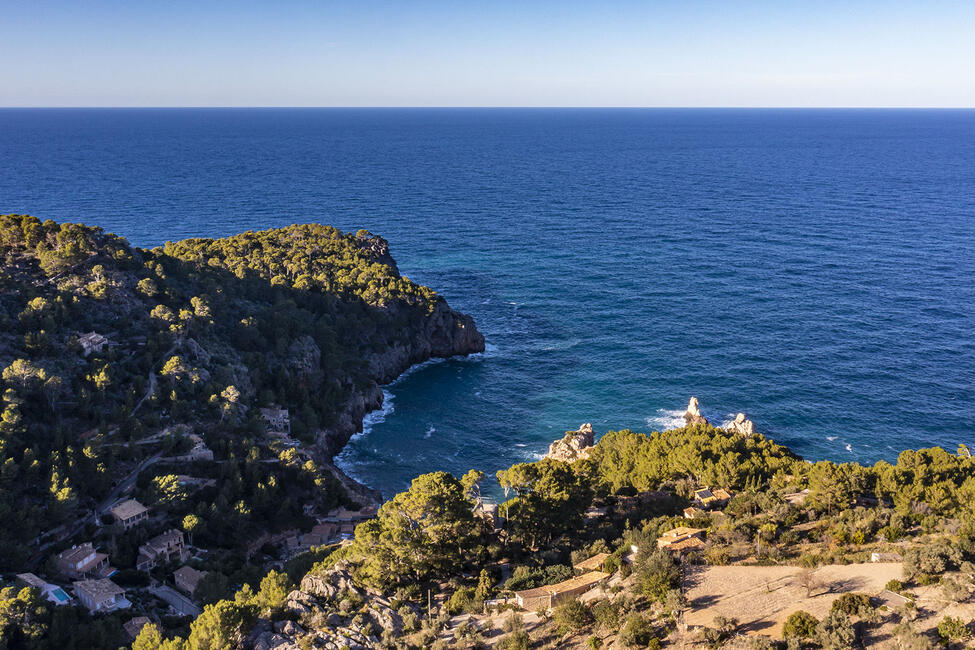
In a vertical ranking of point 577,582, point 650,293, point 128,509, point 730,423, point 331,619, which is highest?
point 650,293

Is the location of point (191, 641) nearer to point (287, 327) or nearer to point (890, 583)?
point (890, 583)

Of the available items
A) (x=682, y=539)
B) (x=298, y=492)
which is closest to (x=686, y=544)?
(x=682, y=539)

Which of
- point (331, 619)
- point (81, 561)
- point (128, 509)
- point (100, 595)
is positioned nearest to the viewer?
point (331, 619)

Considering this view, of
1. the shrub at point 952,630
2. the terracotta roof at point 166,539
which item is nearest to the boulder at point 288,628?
the terracotta roof at point 166,539

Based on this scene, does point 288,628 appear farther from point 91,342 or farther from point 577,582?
point 91,342

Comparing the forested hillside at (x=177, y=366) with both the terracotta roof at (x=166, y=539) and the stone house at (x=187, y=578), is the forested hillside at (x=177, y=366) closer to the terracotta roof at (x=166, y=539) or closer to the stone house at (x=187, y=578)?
the terracotta roof at (x=166, y=539)

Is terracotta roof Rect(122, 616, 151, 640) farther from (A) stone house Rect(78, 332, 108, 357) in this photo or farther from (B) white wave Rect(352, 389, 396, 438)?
(B) white wave Rect(352, 389, 396, 438)

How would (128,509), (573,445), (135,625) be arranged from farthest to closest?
1. (573,445)
2. (128,509)
3. (135,625)

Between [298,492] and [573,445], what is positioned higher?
[573,445]
